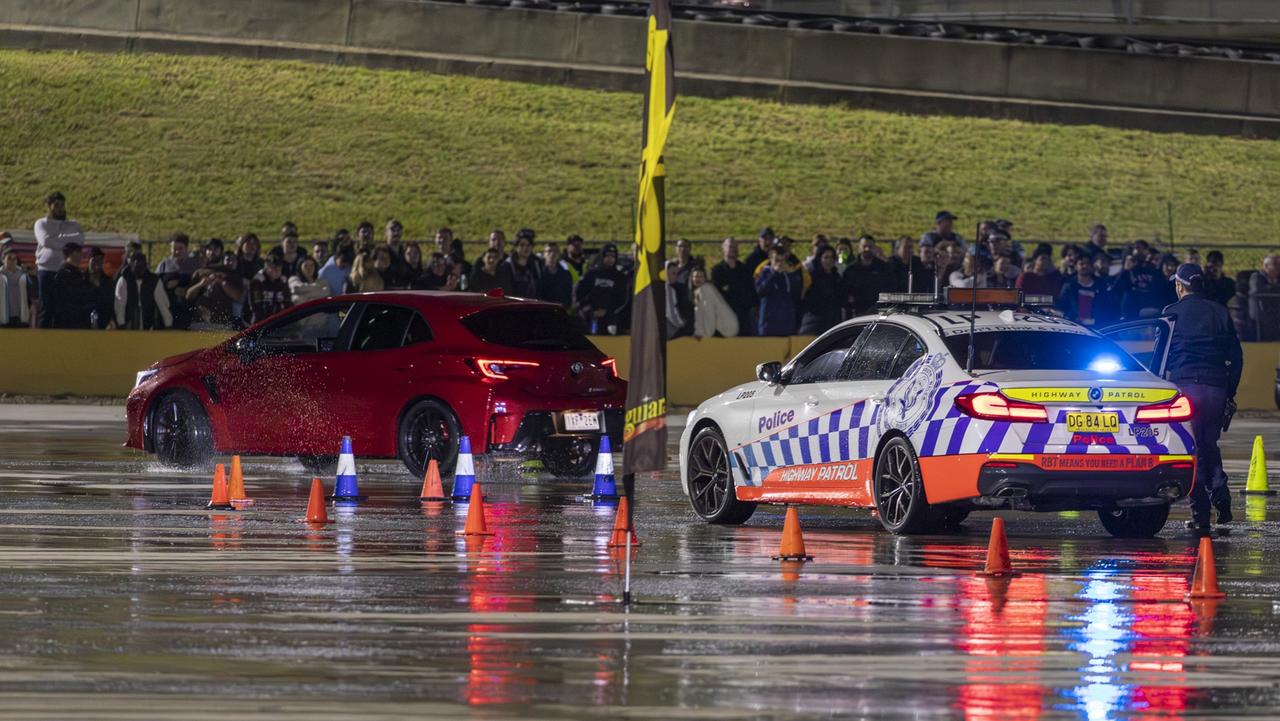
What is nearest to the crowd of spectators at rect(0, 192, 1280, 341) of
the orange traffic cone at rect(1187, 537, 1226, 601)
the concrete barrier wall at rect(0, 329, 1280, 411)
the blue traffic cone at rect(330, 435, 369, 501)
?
the concrete barrier wall at rect(0, 329, 1280, 411)

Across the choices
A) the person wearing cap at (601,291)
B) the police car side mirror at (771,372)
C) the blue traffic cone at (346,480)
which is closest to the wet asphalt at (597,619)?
the blue traffic cone at (346,480)

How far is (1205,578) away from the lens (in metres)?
12.0

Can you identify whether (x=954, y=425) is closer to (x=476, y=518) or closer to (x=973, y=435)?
(x=973, y=435)

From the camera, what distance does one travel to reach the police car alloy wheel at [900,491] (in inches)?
594

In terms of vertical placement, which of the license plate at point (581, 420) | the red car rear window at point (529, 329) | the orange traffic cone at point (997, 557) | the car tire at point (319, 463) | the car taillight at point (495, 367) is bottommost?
the car tire at point (319, 463)

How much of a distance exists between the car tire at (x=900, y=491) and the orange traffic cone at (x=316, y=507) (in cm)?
341

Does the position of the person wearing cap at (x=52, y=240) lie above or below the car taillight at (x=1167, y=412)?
above

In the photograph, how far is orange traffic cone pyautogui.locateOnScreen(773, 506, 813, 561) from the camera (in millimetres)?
13719

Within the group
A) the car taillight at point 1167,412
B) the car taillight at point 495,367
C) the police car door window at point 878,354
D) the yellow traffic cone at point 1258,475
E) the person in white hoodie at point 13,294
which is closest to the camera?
the car taillight at point 1167,412

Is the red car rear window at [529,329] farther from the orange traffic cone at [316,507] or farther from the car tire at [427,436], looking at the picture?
the orange traffic cone at [316,507]

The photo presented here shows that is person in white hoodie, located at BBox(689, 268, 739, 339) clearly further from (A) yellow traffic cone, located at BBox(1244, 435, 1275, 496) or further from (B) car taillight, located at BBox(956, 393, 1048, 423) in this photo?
(B) car taillight, located at BBox(956, 393, 1048, 423)

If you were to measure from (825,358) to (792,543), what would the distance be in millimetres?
2959

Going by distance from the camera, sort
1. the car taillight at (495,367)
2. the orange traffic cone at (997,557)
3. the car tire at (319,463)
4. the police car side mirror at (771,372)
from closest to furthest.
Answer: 1. the orange traffic cone at (997,557)
2. the police car side mirror at (771,372)
3. the car taillight at (495,367)
4. the car tire at (319,463)

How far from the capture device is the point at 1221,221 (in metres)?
49.1
